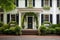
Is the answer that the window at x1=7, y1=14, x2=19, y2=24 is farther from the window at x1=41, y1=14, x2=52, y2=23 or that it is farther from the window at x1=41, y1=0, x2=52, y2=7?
the window at x1=41, y1=0, x2=52, y2=7

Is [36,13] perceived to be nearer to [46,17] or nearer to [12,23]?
[46,17]

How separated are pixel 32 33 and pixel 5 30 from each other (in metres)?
3.55

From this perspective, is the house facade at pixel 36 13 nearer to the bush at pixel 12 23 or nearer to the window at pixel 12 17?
the window at pixel 12 17

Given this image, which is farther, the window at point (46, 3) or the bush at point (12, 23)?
the window at point (46, 3)

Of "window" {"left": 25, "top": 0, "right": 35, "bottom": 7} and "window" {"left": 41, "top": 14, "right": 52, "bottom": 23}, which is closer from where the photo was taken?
"window" {"left": 41, "top": 14, "right": 52, "bottom": 23}

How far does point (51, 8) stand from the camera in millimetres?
28281

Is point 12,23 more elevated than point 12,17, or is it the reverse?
point 12,17

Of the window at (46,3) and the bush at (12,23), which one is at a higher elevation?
the window at (46,3)

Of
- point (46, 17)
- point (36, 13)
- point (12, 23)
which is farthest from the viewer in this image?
point (46, 17)

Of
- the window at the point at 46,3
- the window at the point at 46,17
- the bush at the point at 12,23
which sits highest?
the window at the point at 46,3

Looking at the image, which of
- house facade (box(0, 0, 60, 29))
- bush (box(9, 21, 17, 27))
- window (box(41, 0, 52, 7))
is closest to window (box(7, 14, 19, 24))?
house facade (box(0, 0, 60, 29))

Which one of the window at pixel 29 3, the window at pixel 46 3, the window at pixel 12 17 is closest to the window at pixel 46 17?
the window at pixel 46 3

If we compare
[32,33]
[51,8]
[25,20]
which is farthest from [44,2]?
[32,33]

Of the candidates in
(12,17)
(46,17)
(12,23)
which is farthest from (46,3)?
(12,23)
